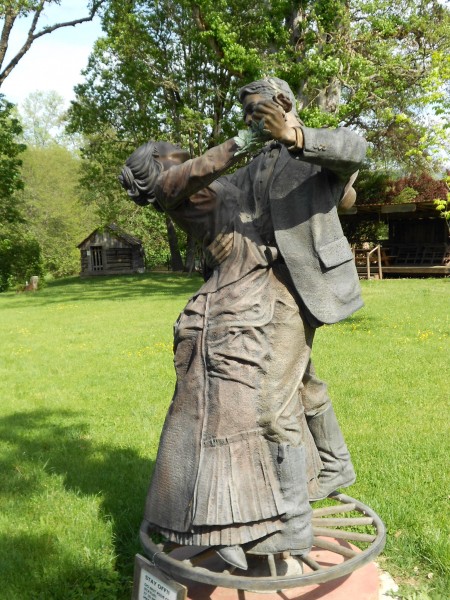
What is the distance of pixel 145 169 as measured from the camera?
300 centimetres

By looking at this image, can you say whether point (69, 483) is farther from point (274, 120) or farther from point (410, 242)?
point (410, 242)

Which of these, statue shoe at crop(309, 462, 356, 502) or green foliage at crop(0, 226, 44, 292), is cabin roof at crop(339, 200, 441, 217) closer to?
green foliage at crop(0, 226, 44, 292)

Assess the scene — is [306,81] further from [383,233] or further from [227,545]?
[227,545]

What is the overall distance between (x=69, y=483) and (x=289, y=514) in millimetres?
2905

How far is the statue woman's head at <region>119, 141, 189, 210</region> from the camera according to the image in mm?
3006

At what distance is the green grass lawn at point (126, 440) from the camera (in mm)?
3934

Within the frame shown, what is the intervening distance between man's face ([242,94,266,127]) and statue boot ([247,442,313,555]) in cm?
149

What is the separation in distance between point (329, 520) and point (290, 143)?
86.3 inches

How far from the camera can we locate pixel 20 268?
31.6 m

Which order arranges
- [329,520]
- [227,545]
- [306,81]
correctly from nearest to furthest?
[227,545] < [329,520] < [306,81]

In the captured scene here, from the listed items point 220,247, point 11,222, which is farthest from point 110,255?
point 220,247

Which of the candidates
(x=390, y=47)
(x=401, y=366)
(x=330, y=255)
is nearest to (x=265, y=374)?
(x=330, y=255)

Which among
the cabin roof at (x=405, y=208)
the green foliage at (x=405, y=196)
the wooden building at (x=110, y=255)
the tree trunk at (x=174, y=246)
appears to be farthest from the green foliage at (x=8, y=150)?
the green foliage at (x=405, y=196)

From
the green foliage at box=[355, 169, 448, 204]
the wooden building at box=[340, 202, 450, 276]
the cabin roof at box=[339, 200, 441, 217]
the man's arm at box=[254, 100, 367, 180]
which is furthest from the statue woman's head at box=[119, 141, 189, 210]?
the green foliage at box=[355, 169, 448, 204]
